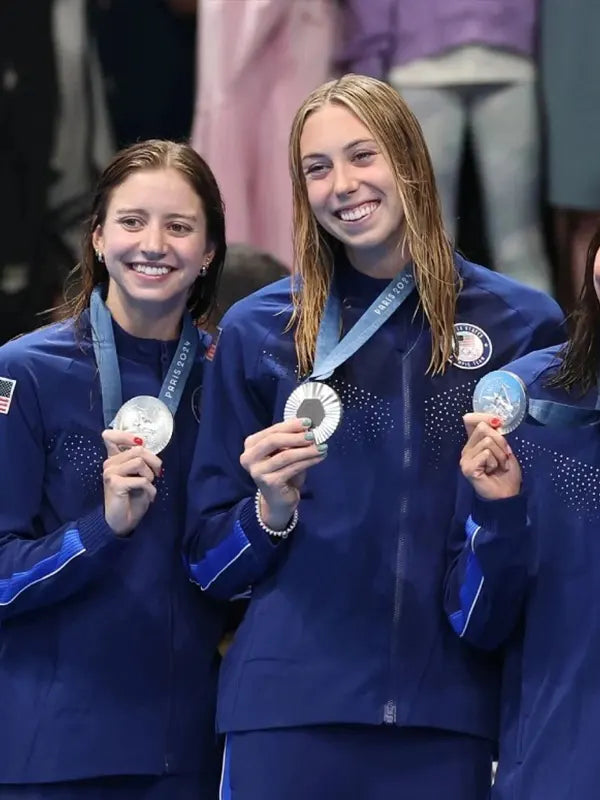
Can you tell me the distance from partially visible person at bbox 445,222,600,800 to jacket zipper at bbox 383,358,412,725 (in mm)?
81

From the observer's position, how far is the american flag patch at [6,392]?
2357 millimetres

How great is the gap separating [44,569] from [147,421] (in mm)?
305

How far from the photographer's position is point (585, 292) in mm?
2148

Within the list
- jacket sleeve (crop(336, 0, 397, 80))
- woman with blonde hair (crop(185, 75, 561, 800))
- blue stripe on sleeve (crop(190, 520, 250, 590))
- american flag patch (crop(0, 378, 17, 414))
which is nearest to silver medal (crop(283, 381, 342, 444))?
woman with blonde hair (crop(185, 75, 561, 800))

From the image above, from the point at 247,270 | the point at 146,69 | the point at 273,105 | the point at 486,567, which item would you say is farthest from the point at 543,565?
the point at 146,69

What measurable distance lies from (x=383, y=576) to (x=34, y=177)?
2.43m

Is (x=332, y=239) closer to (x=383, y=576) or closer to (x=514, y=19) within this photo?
(x=383, y=576)

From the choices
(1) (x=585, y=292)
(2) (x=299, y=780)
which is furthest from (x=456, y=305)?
(2) (x=299, y=780)

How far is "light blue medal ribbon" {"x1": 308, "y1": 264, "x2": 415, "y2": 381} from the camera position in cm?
225

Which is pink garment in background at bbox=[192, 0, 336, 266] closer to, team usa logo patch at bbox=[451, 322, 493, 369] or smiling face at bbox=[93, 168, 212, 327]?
smiling face at bbox=[93, 168, 212, 327]

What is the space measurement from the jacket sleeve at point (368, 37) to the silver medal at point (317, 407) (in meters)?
2.10

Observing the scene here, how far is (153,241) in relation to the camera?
94.9 inches

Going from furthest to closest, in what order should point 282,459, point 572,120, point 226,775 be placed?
point 572,120 < point 226,775 < point 282,459

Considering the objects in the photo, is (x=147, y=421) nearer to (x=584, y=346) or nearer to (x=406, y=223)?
(x=406, y=223)
